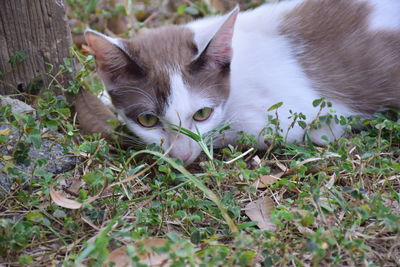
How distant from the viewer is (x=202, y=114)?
246cm

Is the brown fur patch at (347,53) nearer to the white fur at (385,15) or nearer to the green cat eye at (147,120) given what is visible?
the white fur at (385,15)

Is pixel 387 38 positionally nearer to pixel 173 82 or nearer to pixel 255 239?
pixel 173 82

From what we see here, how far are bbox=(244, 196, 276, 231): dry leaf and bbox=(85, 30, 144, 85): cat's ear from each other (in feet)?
2.58

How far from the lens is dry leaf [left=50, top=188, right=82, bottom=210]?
1.95 meters

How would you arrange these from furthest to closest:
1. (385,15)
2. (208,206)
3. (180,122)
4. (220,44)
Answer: (385,15)
(220,44)
(180,122)
(208,206)

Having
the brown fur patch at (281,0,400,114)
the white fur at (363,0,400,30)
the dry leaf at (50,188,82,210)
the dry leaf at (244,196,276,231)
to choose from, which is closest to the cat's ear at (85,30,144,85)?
the dry leaf at (50,188,82,210)

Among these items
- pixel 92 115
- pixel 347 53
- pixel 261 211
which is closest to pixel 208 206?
pixel 261 211

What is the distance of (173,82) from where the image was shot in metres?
2.35

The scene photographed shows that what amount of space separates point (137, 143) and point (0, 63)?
31.8 inches

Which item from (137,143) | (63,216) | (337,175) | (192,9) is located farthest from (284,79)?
(192,9)

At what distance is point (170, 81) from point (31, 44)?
2.69 feet

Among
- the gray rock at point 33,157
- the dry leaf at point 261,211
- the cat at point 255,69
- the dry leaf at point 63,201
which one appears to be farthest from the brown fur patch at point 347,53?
the dry leaf at point 63,201

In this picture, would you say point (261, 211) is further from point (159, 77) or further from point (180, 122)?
point (159, 77)

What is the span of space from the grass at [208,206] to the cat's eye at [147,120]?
0.54 feet
